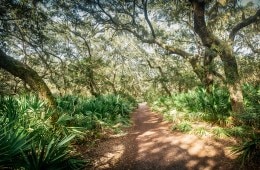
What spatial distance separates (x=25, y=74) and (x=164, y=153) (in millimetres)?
4907

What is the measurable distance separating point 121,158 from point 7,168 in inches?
144

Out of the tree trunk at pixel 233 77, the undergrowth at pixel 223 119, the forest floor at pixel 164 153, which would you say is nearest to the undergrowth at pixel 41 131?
the forest floor at pixel 164 153

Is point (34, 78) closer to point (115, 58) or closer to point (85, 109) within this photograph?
point (85, 109)

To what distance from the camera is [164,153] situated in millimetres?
7375

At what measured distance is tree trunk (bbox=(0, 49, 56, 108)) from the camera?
7375mm

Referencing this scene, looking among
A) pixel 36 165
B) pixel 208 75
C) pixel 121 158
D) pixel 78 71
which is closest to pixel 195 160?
pixel 121 158

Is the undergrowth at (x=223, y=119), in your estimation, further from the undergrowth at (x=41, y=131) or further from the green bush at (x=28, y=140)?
the green bush at (x=28, y=140)

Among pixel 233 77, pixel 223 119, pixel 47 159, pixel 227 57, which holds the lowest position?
pixel 223 119

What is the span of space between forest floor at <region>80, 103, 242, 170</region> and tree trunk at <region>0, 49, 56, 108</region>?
2.13 meters

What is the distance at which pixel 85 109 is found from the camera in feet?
38.1

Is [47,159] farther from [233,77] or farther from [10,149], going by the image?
[233,77]

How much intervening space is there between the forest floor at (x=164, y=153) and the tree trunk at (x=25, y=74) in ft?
6.98

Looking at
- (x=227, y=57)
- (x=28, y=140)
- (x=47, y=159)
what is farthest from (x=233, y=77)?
(x=28, y=140)

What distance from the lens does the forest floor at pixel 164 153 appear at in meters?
6.43
